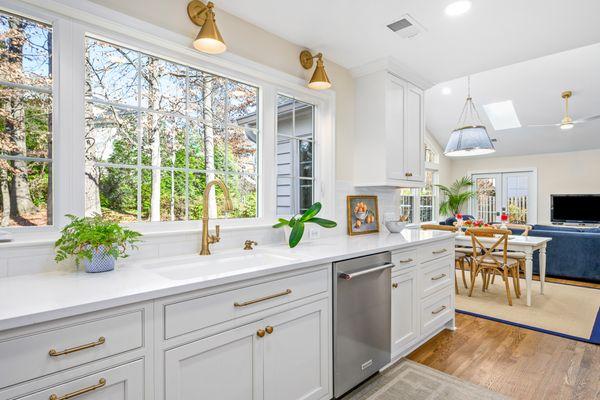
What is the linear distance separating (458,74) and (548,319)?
2539 mm

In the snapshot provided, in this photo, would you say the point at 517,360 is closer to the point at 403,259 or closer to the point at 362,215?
the point at 403,259

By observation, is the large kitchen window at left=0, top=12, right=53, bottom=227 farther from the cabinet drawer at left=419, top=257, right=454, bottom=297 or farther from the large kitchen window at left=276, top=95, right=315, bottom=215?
the cabinet drawer at left=419, top=257, right=454, bottom=297

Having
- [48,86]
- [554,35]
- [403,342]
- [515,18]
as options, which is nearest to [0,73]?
[48,86]

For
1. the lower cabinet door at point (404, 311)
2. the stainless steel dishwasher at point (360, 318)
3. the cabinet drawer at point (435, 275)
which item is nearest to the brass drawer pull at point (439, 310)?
the cabinet drawer at point (435, 275)

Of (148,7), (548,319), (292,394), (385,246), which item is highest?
(148,7)

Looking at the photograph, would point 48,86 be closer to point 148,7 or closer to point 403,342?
point 148,7

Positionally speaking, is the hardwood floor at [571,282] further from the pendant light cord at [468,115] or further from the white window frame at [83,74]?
the white window frame at [83,74]

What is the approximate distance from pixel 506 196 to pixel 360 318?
7851 millimetres

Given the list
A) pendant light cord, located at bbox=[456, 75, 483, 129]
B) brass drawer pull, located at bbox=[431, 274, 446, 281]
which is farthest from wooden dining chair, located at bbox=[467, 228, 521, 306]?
pendant light cord, located at bbox=[456, 75, 483, 129]

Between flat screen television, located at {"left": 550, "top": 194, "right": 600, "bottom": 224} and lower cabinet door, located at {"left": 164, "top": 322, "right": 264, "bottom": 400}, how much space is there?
840 centimetres

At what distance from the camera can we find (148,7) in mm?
1760

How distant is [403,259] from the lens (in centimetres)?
231

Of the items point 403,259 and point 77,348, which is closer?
Result: point 77,348

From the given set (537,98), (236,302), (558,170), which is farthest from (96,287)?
(558,170)
